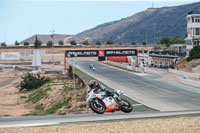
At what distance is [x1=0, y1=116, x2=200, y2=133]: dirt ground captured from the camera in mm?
13758

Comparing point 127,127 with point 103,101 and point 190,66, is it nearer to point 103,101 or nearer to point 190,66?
point 103,101

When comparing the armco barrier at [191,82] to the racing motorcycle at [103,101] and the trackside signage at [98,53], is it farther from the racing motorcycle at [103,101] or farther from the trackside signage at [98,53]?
the racing motorcycle at [103,101]

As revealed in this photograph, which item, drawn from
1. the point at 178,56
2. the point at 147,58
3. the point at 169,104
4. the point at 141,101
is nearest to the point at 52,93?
the point at 141,101

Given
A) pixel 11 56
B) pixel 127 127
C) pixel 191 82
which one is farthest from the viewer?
pixel 11 56

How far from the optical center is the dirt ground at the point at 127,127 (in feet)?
45.1

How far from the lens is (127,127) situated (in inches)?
571

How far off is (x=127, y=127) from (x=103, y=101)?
3.21 meters

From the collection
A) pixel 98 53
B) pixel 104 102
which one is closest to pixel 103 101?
pixel 104 102

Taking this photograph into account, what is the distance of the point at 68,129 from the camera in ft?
47.1

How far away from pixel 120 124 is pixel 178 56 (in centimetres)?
6641

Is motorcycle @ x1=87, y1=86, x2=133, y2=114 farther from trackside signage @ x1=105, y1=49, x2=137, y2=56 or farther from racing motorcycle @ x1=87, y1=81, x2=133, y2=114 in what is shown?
trackside signage @ x1=105, y1=49, x2=137, y2=56

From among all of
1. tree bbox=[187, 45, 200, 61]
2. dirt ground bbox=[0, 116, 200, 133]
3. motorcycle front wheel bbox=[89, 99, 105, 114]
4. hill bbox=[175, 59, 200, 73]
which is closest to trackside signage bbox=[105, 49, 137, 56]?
hill bbox=[175, 59, 200, 73]

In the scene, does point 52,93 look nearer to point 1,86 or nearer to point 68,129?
point 1,86

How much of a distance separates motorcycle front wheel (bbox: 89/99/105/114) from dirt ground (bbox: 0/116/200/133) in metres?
1.51
